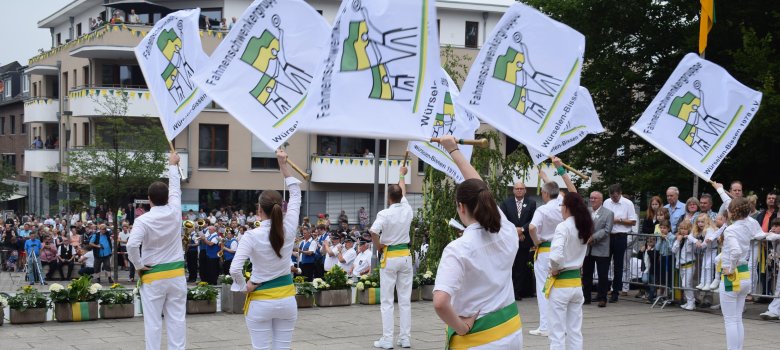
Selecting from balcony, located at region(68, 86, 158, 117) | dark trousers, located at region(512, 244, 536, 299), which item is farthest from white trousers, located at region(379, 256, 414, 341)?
balcony, located at region(68, 86, 158, 117)

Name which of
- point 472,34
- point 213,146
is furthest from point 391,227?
point 472,34

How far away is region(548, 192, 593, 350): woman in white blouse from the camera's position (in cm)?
878

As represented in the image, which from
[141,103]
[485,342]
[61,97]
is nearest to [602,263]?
[485,342]

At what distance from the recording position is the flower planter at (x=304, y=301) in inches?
580

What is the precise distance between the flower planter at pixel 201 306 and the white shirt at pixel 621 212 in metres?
7.02

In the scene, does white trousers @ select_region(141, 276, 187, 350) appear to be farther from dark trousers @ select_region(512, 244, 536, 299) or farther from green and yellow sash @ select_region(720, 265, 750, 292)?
dark trousers @ select_region(512, 244, 536, 299)

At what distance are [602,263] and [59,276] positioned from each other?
59.2ft

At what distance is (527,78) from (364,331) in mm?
4765

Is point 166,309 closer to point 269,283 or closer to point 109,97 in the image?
point 269,283

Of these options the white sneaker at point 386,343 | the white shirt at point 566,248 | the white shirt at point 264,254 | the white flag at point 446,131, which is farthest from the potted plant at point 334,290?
the white shirt at point 264,254

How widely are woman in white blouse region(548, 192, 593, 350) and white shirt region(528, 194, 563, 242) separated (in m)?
1.97

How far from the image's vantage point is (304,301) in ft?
48.4

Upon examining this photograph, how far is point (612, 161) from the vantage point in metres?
28.9

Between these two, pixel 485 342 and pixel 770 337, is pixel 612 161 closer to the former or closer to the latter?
pixel 770 337
